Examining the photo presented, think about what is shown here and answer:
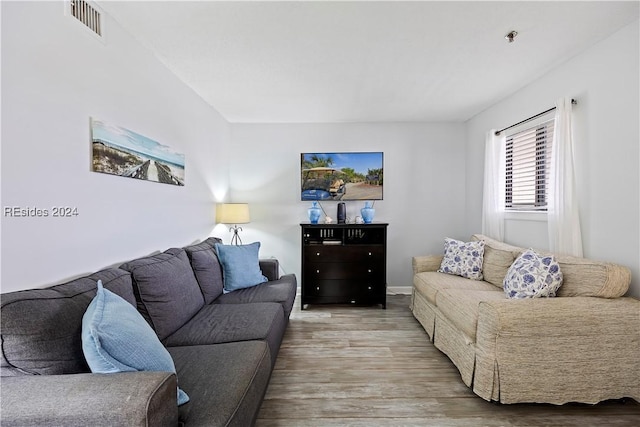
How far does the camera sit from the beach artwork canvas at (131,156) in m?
1.93

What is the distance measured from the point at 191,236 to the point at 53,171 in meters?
1.76

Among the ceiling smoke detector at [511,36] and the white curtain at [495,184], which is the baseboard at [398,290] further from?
the ceiling smoke detector at [511,36]

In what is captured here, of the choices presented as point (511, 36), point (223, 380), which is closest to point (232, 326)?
point (223, 380)

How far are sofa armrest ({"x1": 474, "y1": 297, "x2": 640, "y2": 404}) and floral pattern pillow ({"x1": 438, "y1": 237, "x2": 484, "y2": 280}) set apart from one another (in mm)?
1338

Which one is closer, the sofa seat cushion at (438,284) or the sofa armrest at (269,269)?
the sofa seat cushion at (438,284)

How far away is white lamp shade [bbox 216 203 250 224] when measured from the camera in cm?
402

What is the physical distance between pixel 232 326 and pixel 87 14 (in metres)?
2.07

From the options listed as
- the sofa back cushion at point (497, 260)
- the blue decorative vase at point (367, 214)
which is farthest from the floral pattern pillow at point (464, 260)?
the blue decorative vase at point (367, 214)

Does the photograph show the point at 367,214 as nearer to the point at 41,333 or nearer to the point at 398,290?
the point at 398,290

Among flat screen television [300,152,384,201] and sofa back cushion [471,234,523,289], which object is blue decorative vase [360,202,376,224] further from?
sofa back cushion [471,234,523,289]

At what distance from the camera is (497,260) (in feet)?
10.4

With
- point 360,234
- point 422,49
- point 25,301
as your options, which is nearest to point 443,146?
point 360,234

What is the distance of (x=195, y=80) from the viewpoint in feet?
10.2

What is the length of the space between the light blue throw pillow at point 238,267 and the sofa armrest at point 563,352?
2.10 m
